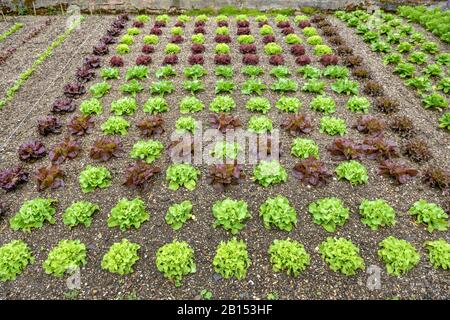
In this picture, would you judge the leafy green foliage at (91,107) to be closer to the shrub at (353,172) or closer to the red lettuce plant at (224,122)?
the red lettuce plant at (224,122)

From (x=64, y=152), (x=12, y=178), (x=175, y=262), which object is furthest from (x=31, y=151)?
(x=175, y=262)

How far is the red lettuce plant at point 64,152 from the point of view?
27.3 ft

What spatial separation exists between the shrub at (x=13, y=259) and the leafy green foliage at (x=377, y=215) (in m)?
6.59

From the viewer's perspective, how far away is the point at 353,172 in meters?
7.66

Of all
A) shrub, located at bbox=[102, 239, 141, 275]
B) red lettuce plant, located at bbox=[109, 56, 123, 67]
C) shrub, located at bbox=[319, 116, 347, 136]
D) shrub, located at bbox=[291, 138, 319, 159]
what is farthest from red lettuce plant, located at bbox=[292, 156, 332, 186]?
red lettuce plant, located at bbox=[109, 56, 123, 67]

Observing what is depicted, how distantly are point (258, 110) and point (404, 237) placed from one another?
5.22 meters

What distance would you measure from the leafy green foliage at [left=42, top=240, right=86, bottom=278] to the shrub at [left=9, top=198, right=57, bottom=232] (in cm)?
84

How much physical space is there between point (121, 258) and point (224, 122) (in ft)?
14.9

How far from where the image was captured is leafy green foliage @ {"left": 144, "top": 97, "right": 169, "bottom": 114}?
988 cm

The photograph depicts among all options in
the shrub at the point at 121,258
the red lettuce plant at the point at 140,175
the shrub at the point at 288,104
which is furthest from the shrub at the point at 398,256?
the red lettuce plant at the point at 140,175

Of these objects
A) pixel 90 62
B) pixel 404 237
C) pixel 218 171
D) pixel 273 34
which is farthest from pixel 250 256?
pixel 273 34

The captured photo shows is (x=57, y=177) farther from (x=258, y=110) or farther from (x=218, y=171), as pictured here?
(x=258, y=110)

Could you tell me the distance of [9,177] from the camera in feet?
25.1

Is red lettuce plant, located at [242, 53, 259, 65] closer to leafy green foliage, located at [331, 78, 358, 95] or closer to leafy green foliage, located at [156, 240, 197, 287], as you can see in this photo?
leafy green foliage, located at [331, 78, 358, 95]
